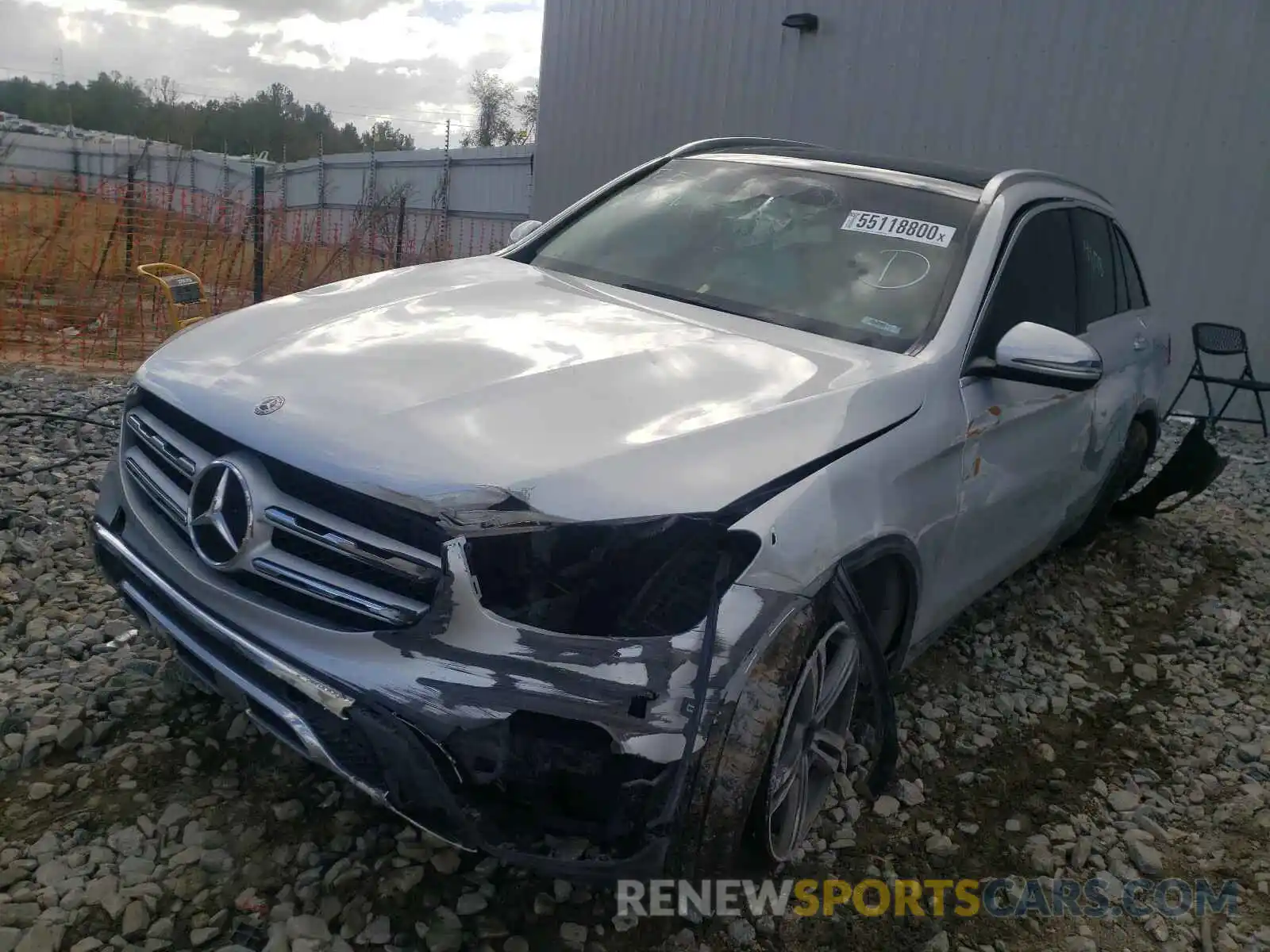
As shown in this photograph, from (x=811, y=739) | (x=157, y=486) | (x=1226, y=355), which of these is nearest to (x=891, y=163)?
(x=811, y=739)

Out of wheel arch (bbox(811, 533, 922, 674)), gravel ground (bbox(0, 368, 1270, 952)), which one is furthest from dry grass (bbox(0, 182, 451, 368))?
wheel arch (bbox(811, 533, 922, 674))

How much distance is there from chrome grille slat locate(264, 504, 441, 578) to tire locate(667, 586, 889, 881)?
623 mm

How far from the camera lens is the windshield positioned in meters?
2.84

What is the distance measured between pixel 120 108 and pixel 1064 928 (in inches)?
2630

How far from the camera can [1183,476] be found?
17.6 feet

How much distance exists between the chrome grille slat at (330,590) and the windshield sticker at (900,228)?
1.94 meters

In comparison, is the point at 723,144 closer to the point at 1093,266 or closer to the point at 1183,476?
the point at 1093,266

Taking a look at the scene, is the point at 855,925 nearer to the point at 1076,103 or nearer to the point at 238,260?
the point at 1076,103

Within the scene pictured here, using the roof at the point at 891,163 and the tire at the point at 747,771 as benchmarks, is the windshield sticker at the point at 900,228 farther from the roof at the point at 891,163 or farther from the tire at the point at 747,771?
the tire at the point at 747,771

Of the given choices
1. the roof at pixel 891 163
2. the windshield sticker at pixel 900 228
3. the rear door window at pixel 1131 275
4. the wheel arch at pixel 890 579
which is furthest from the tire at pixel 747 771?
the rear door window at pixel 1131 275

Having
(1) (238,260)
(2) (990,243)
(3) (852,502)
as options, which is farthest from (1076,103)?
(1) (238,260)

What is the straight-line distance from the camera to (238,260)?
1375 cm

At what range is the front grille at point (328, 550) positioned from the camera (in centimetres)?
184

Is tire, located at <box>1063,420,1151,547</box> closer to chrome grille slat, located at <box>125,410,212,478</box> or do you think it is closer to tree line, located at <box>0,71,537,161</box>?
chrome grille slat, located at <box>125,410,212,478</box>
